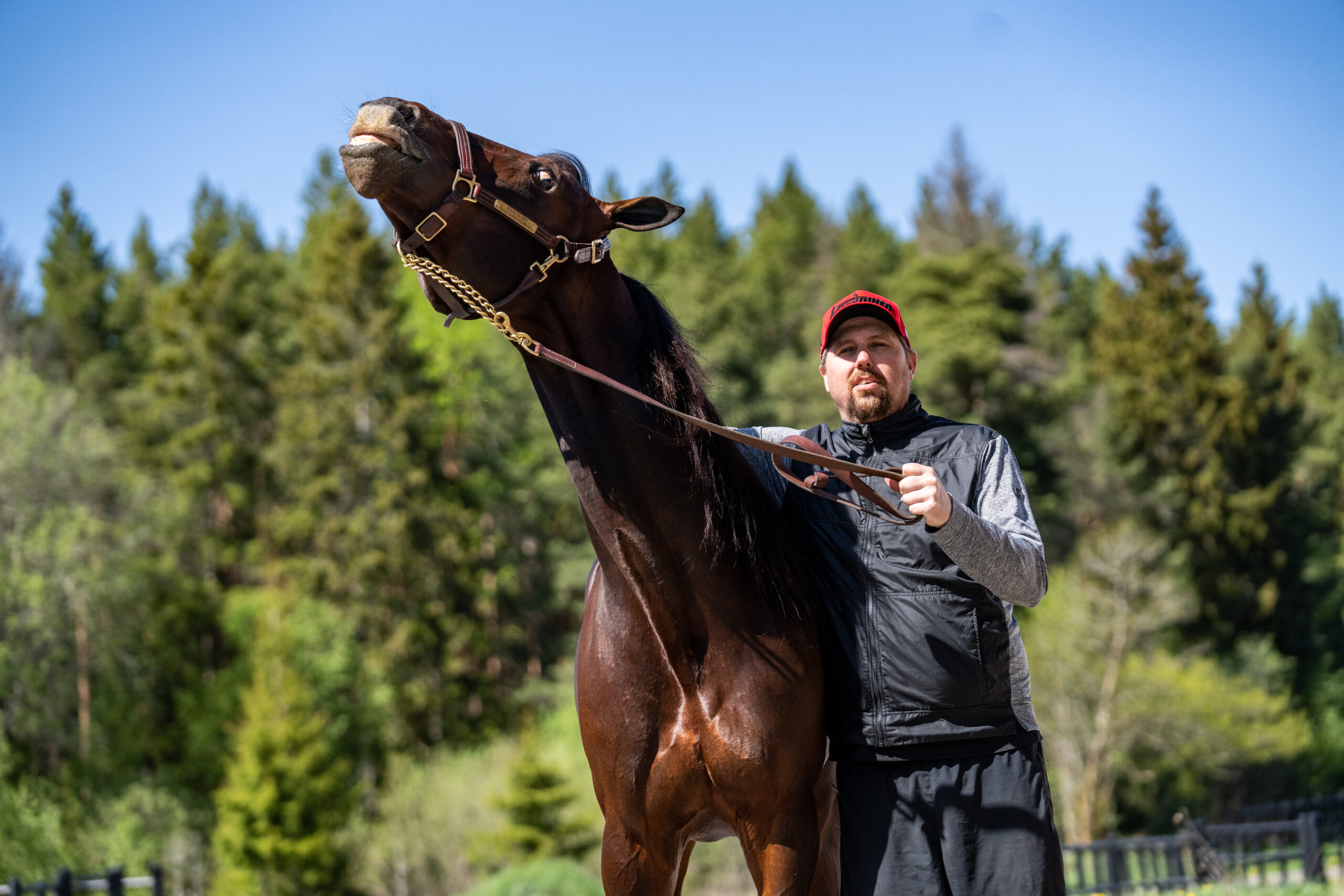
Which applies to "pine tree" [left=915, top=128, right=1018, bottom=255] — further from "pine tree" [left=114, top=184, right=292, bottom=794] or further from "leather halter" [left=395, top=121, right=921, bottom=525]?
"leather halter" [left=395, top=121, right=921, bottom=525]

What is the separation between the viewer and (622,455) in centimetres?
254

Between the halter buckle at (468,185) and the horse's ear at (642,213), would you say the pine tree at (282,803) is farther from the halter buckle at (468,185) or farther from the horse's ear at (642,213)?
the halter buckle at (468,185)

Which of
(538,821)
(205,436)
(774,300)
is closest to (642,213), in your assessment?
(538,821)

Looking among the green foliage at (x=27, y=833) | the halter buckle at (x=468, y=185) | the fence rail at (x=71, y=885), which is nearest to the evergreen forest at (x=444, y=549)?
the green foliage at (x=27, y=833)

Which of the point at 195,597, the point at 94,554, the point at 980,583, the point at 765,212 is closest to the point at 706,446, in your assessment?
the point at 980,583

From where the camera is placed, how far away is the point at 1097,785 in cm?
2517

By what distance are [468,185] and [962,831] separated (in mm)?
1850

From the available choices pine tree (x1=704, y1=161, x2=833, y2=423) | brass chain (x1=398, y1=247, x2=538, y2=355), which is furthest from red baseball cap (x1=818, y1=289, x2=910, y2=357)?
pine tree (x1=704, y1=161, x2=833, y2=423)

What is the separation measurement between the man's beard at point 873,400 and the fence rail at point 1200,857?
8106 millimetres

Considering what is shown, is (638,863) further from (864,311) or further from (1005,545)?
(864,311)

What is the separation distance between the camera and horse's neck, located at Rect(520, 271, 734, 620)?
2.54m

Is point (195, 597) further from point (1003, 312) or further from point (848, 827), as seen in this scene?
point (848, 827)

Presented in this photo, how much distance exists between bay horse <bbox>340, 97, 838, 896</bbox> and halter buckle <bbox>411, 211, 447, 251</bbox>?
0.12m

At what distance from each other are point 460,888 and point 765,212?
40059mm
